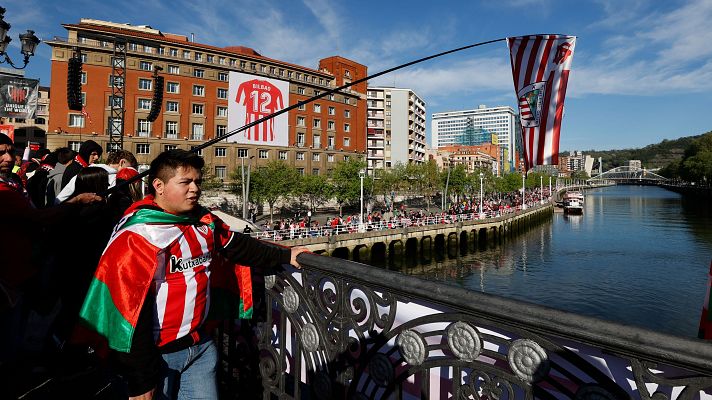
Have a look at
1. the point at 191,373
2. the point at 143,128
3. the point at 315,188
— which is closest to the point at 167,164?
the point at 191,373

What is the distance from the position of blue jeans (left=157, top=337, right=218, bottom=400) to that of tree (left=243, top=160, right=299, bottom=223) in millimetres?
39845

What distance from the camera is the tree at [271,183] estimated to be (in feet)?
140

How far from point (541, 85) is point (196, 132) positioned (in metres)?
48.4

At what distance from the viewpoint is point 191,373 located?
2.42m

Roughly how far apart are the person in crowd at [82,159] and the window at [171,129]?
45695mm

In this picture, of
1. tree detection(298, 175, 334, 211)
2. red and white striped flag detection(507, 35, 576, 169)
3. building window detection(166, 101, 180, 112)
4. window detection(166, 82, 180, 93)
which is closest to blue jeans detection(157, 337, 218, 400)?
red and white striped flag detection(507, 35, 576, 169)

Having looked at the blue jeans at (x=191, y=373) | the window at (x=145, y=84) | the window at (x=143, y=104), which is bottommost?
the blue jeans at (x=191, y=373)

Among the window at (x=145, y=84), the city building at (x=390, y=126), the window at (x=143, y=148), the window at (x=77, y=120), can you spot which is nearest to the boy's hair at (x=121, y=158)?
the window at (x=143, y=148)

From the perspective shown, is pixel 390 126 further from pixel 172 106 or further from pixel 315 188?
pixel 172 106

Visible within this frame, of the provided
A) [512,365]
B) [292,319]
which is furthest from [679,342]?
[292,319]

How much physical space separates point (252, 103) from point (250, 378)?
8.66 metres

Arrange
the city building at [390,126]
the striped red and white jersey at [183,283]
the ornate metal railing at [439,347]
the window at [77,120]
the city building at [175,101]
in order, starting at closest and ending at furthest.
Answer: the ornate metal railing at [439,347]
the striped red and white jersey at [183,283]
the city building at [175,101]
the window at [77,120]
the city building at [390,126]

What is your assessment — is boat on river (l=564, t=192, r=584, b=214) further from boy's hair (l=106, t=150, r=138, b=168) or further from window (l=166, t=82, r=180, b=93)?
boy's hair (l=106, t=150, r=138, b=168)

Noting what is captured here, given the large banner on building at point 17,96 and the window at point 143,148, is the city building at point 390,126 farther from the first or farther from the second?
the large banner on building at point 17,96
